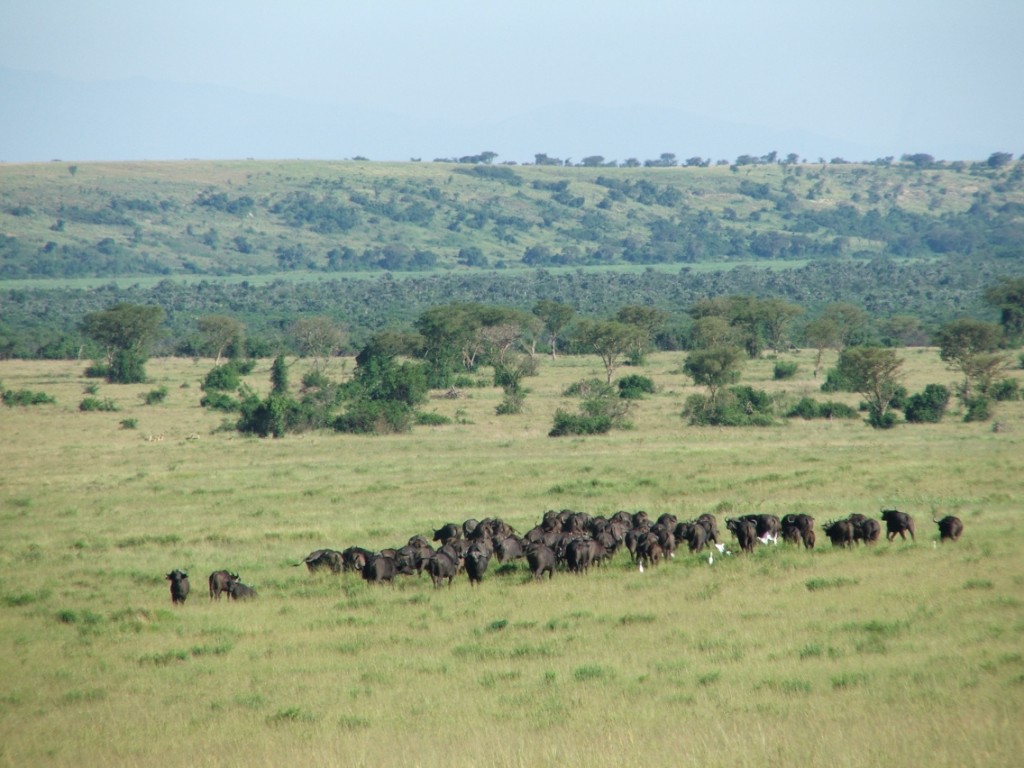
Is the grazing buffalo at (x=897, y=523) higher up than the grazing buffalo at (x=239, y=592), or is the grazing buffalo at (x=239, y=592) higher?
the grazing buffalo at (x=897, y=523)

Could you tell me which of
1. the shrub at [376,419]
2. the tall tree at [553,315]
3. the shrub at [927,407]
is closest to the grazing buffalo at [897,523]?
the shrub at [927,407]

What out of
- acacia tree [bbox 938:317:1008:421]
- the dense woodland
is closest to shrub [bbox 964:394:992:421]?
acacia tree [bbox 938:317:1008:421]

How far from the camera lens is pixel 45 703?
1271 centimetres

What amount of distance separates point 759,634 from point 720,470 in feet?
51.2

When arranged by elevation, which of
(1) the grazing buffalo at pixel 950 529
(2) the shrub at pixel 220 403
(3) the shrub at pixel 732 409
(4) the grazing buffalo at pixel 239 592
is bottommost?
(2) the shrub at pixel 220 403

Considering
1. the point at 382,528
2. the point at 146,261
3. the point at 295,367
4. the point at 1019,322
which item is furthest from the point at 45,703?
the point at 146,261

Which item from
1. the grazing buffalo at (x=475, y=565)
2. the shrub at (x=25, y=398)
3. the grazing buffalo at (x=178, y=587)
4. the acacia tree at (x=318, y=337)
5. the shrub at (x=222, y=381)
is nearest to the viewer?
the grazing buffalo at (x=178, y=587)

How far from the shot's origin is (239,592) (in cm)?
1720

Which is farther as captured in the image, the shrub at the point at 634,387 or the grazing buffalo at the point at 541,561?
the shrub at the point at 634,387

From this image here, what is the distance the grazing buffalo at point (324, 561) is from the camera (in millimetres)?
18594

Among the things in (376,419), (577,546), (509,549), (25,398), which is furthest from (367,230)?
(577,546)

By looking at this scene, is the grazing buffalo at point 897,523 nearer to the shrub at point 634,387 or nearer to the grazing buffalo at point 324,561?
the grazing buffalo at point 324,561

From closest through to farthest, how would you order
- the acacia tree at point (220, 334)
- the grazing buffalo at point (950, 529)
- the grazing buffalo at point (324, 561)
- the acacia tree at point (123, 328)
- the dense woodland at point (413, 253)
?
the grazing buffalo at point (950, 529) < the grazing buffalo at point (324, 561) < the acacia tree at point (123, 328) < the acacia tree at point (220, 334) < the dense woodland at point (413, 253)

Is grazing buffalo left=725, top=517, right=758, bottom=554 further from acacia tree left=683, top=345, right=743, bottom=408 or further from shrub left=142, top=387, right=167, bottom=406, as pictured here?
shrub left=142, top=387, right=167, bottom=406
